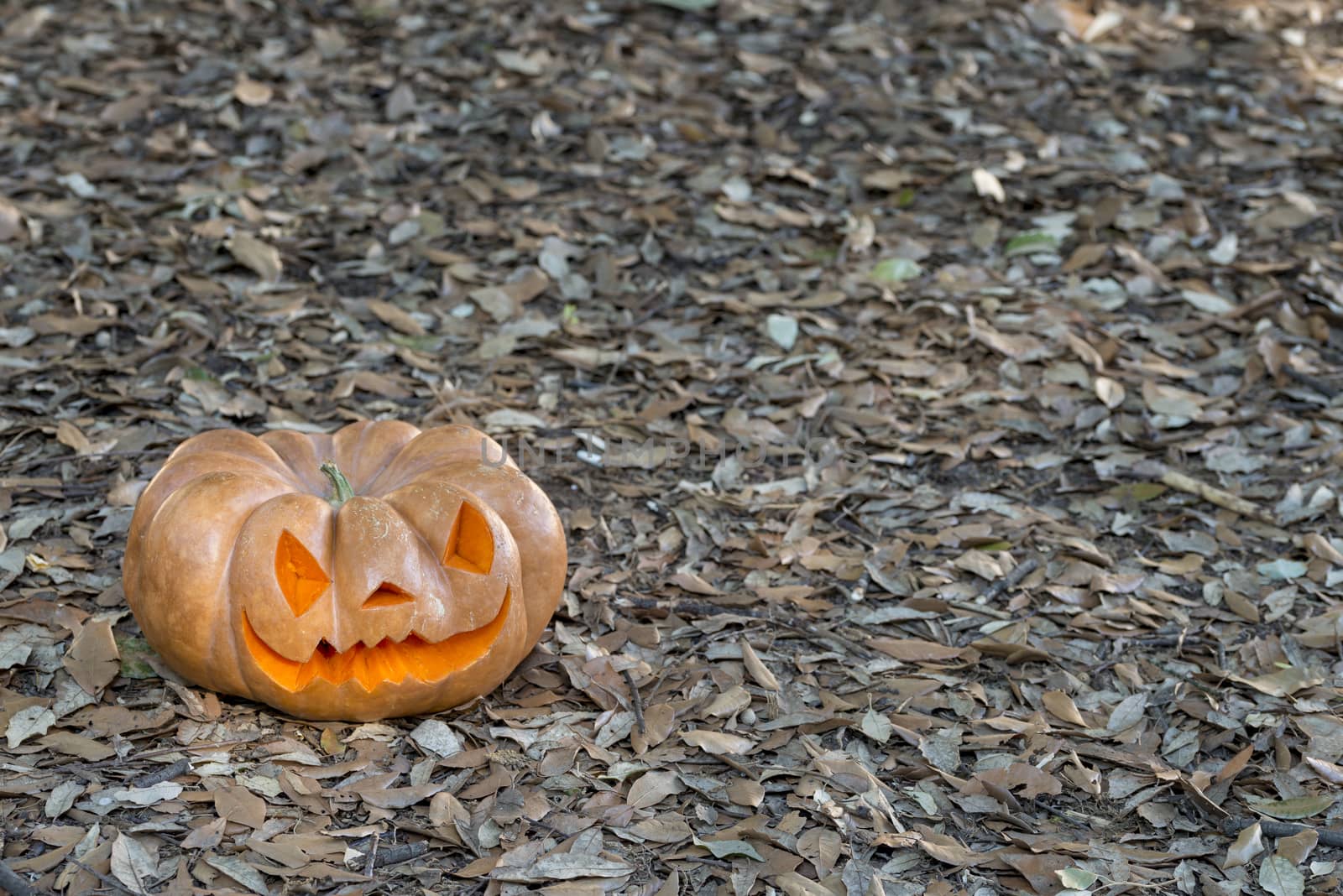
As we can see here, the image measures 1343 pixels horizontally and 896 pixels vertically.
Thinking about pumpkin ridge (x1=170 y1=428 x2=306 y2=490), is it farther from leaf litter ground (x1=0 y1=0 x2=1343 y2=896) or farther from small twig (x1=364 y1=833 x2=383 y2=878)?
small twig (x1=364 y1=833 x2=383 y2=878)

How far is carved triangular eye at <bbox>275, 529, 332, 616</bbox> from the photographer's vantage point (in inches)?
123

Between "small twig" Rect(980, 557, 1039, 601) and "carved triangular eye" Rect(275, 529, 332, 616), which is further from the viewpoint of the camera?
"small twig" Rect(980, 557, 1039, 601)

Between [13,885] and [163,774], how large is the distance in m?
0.43

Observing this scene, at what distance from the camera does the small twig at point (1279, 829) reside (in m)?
3.06

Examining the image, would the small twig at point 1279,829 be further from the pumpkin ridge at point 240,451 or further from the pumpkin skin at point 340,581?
the pumpkin ridge at point 240,451

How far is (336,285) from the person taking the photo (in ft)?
16.9

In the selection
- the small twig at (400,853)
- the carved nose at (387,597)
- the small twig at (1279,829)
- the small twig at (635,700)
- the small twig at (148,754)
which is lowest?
the small twig at (635,700)

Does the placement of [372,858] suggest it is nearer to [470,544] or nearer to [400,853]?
[400,853]

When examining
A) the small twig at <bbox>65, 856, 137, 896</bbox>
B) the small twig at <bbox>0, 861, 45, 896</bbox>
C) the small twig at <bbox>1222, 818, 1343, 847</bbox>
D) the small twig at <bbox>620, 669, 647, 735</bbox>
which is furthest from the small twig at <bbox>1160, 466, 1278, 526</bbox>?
the small twig at <bbox>0, 861, 45, 896</bbox>

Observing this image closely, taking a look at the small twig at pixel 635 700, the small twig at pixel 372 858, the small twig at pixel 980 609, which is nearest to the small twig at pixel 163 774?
the small twig at pixel 372 858

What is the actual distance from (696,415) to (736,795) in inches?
70.1

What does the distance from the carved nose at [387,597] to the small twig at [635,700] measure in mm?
649

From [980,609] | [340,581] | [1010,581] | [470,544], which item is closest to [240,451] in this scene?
[340,581]

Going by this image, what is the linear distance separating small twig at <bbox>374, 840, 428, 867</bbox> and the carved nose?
54cm
